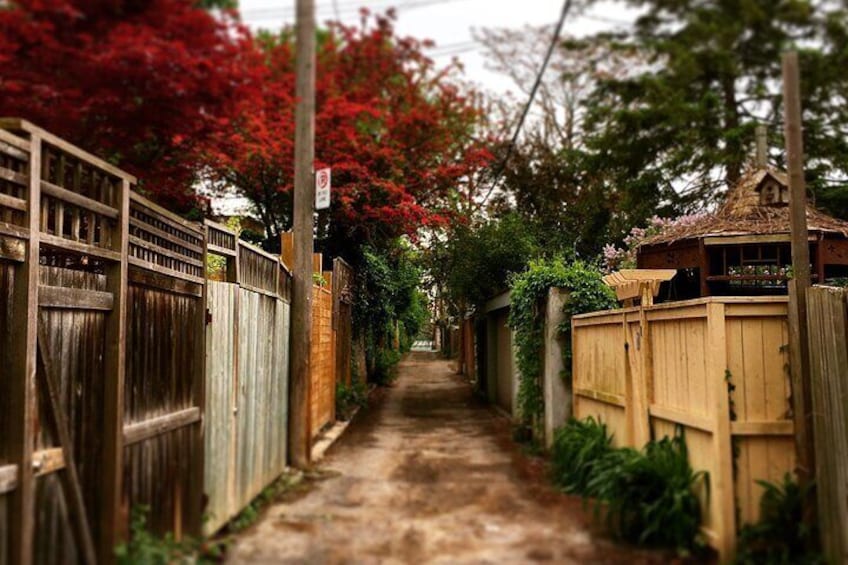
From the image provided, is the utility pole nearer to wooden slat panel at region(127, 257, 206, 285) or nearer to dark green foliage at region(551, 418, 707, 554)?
wooden slat panel at region(127, 257, 206, 285)

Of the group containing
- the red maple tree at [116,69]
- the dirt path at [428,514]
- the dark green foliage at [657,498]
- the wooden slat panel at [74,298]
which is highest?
the red maple tree at [116,69]

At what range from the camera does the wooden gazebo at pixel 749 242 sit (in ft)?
31.4

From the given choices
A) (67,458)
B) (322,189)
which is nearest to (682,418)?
(67,458)

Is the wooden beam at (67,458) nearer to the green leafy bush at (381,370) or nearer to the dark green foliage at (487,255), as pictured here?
the dark green foliage at (487,255)

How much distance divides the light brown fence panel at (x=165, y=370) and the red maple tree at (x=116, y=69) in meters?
4.01

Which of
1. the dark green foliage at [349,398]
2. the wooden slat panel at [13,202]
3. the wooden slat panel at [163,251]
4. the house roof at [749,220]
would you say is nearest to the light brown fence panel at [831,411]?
the wooden slat panel at [163,251]

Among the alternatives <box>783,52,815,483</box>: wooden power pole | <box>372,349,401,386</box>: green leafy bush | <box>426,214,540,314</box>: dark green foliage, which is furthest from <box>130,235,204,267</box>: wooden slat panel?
<box>372,349,401,386</box>: green leafy bush

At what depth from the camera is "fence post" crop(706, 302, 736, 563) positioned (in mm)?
5109

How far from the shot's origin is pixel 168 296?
5074mm

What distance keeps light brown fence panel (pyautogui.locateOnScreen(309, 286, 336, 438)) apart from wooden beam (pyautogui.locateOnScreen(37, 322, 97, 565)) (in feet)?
19.9

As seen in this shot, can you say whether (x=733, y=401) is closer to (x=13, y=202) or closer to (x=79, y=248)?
(x=79, y=248)

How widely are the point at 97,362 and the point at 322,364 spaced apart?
7.36m

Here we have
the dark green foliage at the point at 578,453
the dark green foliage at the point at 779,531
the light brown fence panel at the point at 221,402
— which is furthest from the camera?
the dark green foliage at the point at 578,453

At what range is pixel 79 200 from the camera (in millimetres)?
3963
